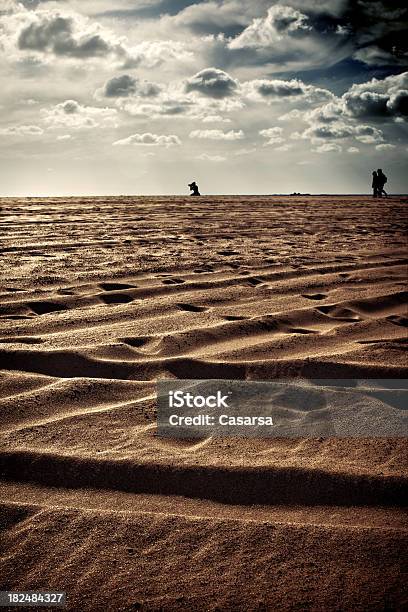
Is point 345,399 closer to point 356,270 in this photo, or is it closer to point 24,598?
point 24,598

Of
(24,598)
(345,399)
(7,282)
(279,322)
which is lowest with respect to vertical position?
(24,598)

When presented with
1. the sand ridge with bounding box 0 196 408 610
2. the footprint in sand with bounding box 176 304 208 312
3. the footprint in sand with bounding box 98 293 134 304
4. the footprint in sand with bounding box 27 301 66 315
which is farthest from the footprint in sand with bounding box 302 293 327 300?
the footprint in sand with bounding box 27 301 66 315

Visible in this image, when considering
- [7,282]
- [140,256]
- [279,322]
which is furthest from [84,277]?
[279,322]

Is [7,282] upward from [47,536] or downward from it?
upward

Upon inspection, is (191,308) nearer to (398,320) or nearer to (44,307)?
(44,307)

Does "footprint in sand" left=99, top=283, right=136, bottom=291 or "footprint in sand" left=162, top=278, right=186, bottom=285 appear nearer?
"footprint in sand" left=99, top=283, right=136, bottom=291

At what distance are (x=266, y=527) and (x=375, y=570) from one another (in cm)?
28

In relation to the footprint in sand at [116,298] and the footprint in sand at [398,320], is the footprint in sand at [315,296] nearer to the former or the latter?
the footprint in sand at [398,320]

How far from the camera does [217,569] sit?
3.82 ft

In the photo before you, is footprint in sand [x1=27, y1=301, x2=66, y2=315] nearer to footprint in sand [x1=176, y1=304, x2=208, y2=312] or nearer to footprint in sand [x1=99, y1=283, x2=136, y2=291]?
footprint in sand [x1=99, y1=283, x2=136, y2=291]

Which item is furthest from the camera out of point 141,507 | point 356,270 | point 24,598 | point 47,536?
point 356,270

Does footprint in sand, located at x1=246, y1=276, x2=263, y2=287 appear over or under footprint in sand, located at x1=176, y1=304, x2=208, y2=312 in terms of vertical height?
over

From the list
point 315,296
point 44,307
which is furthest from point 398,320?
point 44,307

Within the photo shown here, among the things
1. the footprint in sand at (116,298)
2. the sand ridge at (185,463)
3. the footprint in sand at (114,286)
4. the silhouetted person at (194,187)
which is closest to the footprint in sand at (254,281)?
the sand ridge at (185,463)
